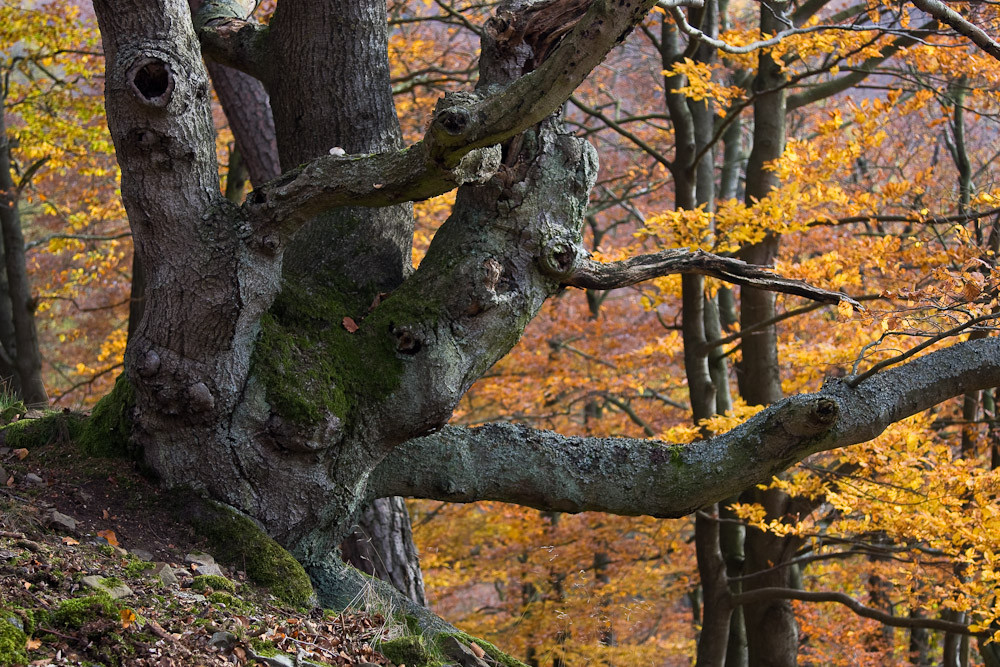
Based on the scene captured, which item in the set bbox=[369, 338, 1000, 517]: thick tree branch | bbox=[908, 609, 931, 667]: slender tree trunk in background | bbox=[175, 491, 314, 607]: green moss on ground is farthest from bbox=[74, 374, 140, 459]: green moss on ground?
bbox=[908, 609, 931, 667]: slender tree trunk in background

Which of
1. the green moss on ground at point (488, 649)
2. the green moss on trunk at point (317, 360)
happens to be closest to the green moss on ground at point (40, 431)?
the green moss on trunk at point (317, 360)

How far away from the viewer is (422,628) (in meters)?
3.96

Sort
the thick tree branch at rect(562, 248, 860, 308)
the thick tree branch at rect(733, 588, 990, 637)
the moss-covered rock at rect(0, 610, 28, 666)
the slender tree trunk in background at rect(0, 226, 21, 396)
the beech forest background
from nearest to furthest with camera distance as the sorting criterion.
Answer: the moss-covered rock at rect(0, 610, 28, 666)
the thick tree branch at rect(562, 248, 860, 308)
the thick tree branch at rect(733, 588, 990, 637)
the beech forest background
the slender tree trunk in background at rect(0, 226, 21, 396)

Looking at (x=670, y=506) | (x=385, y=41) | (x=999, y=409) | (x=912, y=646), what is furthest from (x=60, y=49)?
(x=912, y=646)

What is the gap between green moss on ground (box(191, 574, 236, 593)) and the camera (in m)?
3.23

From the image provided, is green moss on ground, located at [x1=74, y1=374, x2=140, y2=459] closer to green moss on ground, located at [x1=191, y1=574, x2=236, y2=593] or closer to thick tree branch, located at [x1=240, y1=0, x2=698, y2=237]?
green moss on ground, located at [x1=191, y1=574, x2=236, y2=593]

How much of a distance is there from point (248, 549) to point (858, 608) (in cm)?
508

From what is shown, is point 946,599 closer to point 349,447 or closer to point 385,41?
point 349,447

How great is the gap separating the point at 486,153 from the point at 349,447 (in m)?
1.51

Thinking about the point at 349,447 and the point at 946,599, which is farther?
the point at 946,599

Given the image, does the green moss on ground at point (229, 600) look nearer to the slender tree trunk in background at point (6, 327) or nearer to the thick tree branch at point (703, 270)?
the thick tree branch at point (703, 270)

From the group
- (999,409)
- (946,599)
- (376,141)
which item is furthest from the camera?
(999,409)

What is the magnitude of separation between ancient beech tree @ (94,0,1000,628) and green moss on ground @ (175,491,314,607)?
0.11 metres

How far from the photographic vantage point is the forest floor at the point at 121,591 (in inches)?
101
